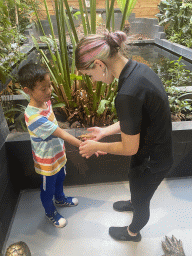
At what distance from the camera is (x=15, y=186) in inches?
58.1

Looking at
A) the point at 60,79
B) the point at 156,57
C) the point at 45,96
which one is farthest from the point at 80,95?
the point at 156,57

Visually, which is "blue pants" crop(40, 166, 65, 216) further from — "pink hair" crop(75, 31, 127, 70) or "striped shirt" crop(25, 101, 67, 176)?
"pink hair" crop(75, 31, 127, 70)

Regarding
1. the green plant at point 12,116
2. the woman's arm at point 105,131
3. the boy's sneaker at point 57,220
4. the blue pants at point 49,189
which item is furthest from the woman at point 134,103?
the green plant at point 12,116

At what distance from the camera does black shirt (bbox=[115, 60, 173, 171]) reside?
2.24 ft

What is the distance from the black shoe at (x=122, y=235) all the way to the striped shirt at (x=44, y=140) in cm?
52

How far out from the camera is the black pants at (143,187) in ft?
3.03

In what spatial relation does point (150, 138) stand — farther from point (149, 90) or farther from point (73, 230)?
point (73, 230)

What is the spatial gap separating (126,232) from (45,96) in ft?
3.02

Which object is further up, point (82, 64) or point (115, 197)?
point (82, 64)

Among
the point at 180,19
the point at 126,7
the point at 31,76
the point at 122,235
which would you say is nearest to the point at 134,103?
the point at 31,76

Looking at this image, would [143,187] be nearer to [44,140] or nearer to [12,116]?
[44,140]

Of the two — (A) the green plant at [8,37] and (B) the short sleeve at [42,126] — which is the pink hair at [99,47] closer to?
(B) the short sleeve at [42,126]

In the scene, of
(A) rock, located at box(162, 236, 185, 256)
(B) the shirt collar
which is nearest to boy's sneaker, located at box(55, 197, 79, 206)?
(A) rock, located at box(162, 236, 185, 256)

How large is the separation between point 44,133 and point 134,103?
1.67 feet
